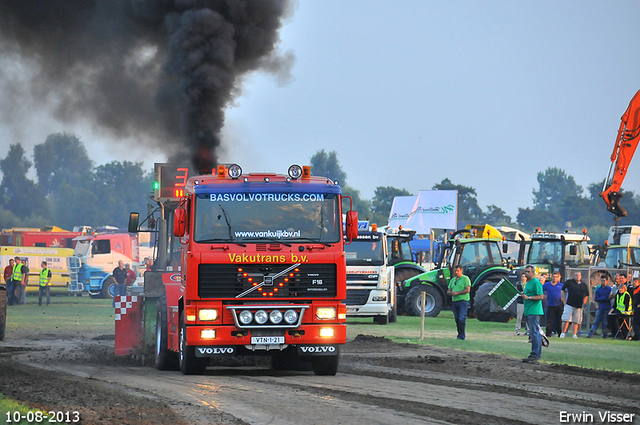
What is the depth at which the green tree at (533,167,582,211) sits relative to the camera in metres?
178

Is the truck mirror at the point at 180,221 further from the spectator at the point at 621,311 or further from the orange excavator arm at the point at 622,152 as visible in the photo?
the orange excavator arm at the point at 622,152

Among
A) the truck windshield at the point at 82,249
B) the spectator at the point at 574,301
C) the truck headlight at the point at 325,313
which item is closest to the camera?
the truck headlight at the point at 325,313

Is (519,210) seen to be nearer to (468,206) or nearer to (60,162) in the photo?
(468,206)

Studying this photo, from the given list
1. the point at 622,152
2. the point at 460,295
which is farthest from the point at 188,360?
the point at 622,152

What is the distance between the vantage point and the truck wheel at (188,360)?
1199 centimetres

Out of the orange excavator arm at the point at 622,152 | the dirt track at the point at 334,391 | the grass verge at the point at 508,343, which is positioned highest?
the orange excavator arm at the point at 622,152

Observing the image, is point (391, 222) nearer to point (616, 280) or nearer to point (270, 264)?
point (616, 280)

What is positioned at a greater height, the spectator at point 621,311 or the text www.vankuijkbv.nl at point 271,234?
the text www.vankuijkbv.nl at point 271,234

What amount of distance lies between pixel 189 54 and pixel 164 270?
573 centimetres

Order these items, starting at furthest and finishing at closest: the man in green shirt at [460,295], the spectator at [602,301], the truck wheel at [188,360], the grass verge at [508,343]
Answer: the spectator at [602,301]
the man in green shirt at [460,295]
the grass verge at [508,343]
the truck wheel at [188,360]

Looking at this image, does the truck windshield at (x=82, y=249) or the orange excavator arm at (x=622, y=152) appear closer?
the orange excavator arm at (x=622, y=152)

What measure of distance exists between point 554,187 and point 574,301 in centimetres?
16366

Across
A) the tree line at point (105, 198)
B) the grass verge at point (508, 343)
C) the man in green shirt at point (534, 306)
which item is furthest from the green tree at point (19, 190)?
the man in green shirt at point (534, 306)

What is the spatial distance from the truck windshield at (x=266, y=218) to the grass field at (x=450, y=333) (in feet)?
19.3
